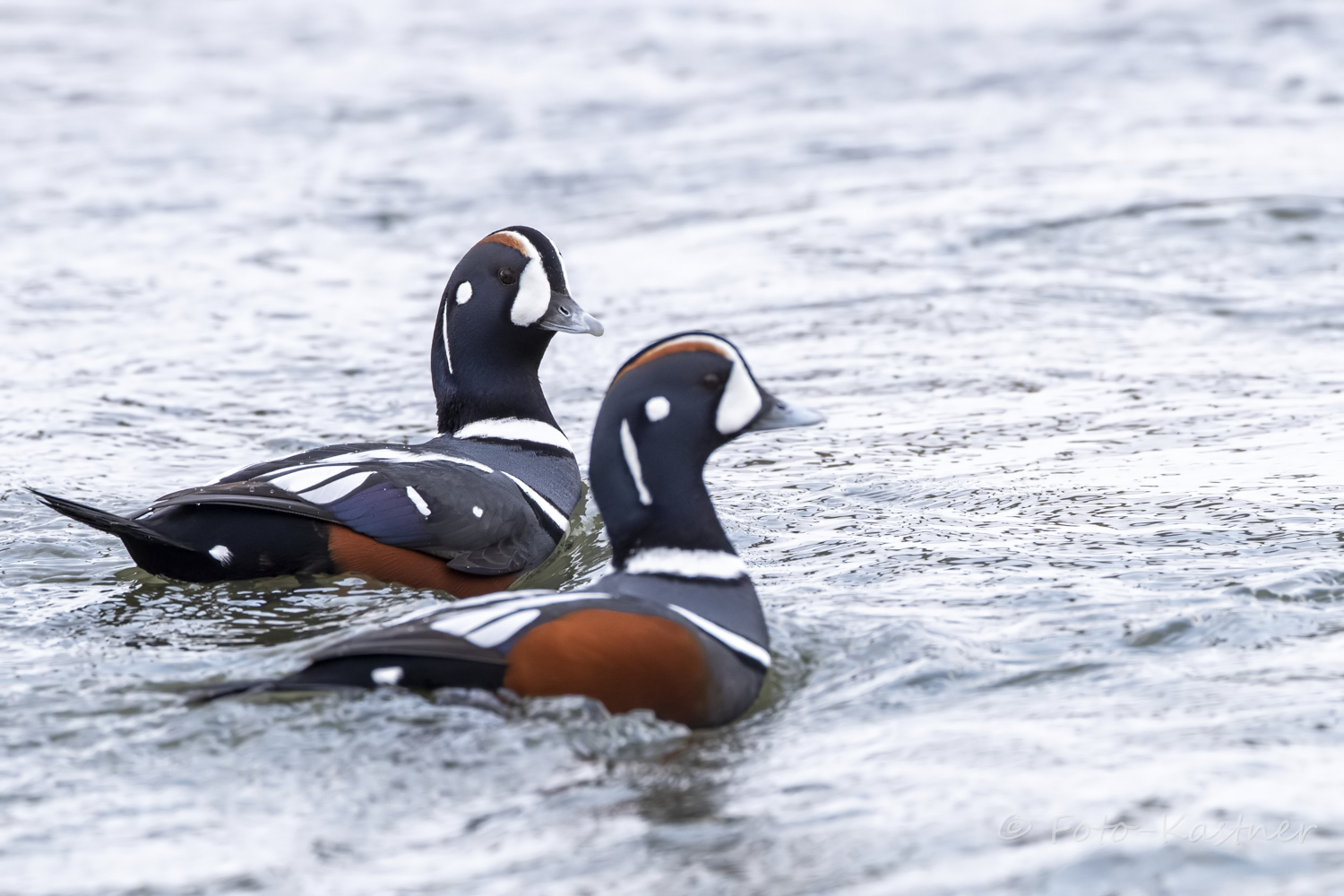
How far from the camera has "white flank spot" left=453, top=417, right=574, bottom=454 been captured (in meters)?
7.30

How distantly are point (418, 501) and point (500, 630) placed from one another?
1.66m

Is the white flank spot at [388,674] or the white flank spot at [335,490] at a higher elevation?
the white flank spot at [335,490]

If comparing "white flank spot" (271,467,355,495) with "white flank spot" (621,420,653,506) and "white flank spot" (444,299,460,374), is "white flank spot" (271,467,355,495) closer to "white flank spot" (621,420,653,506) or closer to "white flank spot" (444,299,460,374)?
"white flank spot" (444,299,460,374)

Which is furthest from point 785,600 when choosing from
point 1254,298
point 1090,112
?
point 1090,112

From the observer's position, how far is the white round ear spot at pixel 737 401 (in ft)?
17.2

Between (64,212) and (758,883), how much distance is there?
12184 millimetres

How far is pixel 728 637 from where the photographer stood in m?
5.03

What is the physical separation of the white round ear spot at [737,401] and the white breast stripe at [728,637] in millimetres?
617

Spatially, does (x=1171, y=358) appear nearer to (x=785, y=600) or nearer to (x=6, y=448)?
(x=785, y=600)

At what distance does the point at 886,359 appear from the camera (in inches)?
399

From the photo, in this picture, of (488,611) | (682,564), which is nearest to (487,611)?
(488,611)

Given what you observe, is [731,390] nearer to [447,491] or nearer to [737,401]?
[737,401]

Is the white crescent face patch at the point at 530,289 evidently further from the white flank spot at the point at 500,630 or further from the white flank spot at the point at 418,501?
the white flank spot at the point at 500,630

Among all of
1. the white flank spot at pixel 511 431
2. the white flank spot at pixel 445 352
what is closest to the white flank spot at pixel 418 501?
the white flank spot at pixel 511 431
